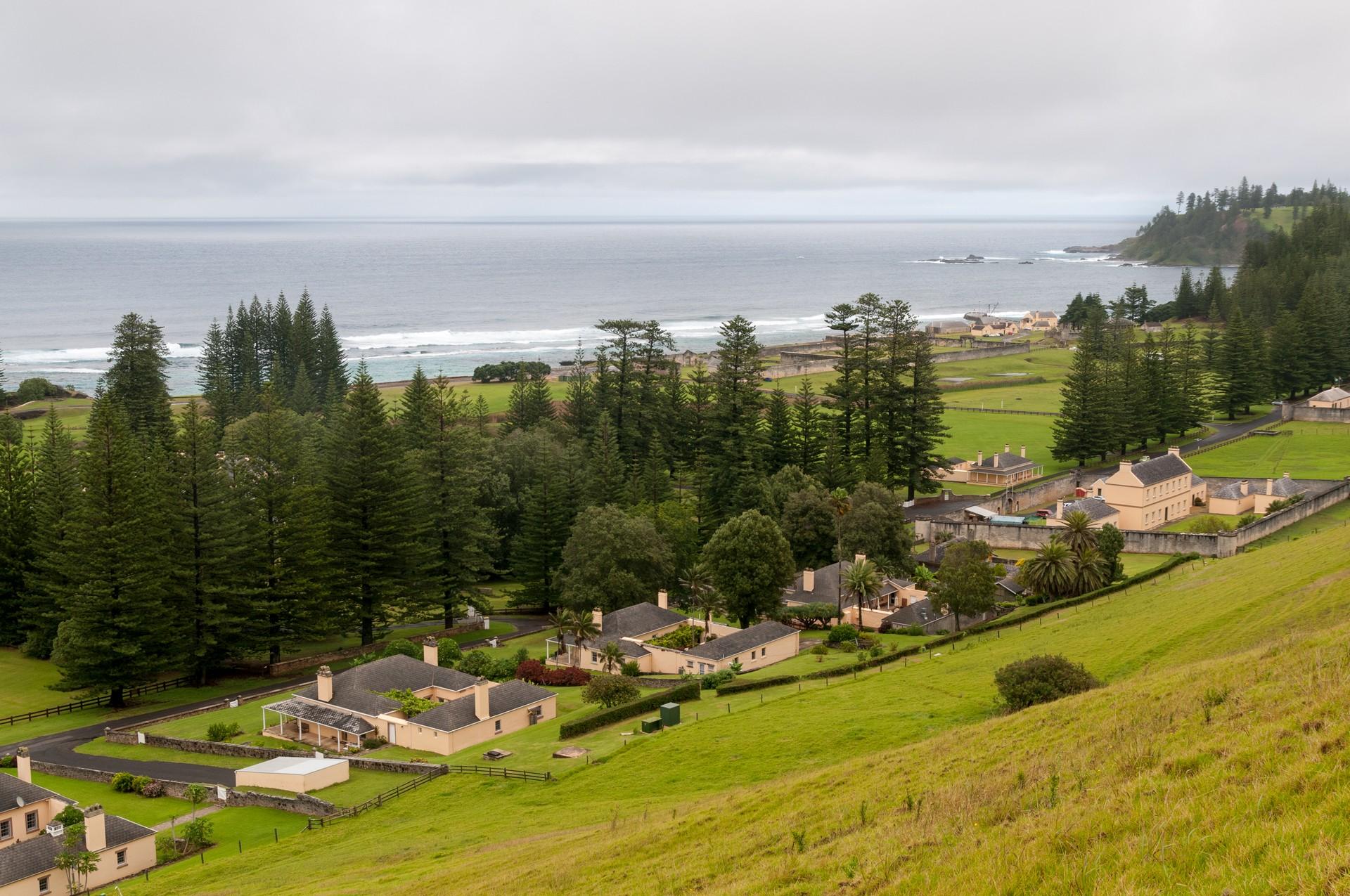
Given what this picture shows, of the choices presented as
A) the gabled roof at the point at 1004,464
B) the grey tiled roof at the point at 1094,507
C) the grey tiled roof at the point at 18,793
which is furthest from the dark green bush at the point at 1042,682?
the gabled roof at the point at 1004,464

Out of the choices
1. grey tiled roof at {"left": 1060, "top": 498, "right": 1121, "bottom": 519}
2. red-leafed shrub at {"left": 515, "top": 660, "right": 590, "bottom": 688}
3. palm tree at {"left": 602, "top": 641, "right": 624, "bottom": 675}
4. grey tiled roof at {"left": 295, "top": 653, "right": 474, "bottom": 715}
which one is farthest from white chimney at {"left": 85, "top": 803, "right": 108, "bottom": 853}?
grey tiled roof at {"left": 1060, "top": 498, "right": 1121, "bottom": 519}

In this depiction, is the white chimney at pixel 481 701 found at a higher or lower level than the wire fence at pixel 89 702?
higher

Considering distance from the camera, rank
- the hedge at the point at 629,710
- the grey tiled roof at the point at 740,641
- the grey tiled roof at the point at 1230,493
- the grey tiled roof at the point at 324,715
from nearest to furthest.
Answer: the hedge at the point at 629,710, the grey tiled roof at the point at 324,715, the grey tiled roof at the point at 740,641, the grey tiled roof at the point at 1230,493

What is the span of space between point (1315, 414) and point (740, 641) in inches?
2467

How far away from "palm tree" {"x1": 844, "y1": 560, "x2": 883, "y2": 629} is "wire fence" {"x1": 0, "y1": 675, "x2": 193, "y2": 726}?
25.8m

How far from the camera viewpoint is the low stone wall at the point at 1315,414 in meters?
83.3

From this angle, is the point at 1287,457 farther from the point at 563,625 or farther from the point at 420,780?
the point at 420,780

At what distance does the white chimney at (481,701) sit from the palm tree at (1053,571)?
69.0 feet

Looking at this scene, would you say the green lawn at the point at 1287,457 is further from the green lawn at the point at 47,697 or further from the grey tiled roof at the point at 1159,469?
the green lawn at the point at 47,697

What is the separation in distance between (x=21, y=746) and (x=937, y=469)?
51192 mm

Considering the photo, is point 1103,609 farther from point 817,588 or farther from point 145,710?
point 145,710

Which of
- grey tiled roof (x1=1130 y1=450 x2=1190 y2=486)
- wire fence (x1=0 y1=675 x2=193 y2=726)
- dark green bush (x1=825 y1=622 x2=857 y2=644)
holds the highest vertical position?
grey tiled roof (x1=1130 y1=450 x2=1190 y2=486)

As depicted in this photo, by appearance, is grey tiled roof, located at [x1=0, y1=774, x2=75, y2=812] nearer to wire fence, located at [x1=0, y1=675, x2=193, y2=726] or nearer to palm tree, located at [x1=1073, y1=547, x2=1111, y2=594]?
wire fence, located at [x1=0, y1=675, x2=193, y2=726]

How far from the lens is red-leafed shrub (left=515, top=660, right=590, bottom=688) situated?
135ft
